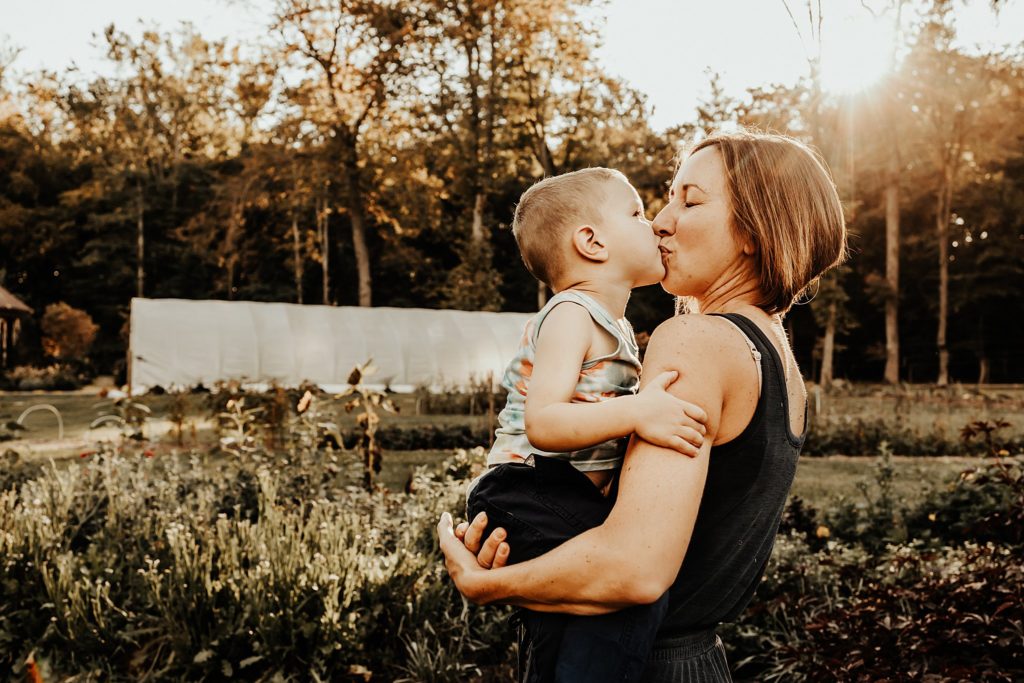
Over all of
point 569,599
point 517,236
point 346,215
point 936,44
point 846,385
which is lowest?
point 846,385

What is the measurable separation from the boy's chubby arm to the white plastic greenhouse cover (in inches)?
707

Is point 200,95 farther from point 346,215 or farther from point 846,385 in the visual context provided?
point 846,385

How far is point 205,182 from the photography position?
125 feet

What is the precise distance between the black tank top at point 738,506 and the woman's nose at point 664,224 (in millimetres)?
267

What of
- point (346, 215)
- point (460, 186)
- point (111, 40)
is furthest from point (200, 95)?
point (460, 186)

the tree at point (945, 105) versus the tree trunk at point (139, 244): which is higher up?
the tree at point (945, 105)

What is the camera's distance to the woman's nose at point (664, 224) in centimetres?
167

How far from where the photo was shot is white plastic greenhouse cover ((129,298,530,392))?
2019 centimetres

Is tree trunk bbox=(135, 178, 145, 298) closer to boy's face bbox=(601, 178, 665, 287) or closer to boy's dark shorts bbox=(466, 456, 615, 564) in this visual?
boy's face bbox=(601, 178, 665, 287)

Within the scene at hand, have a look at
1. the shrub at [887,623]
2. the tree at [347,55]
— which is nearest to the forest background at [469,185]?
the tree at [347,55]

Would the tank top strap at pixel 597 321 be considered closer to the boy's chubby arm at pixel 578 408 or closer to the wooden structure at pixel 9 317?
the boy's chubby arm at pixel 578 408

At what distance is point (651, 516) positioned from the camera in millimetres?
1358

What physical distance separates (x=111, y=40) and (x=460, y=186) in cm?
1978

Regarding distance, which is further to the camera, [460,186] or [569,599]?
[460,186]
